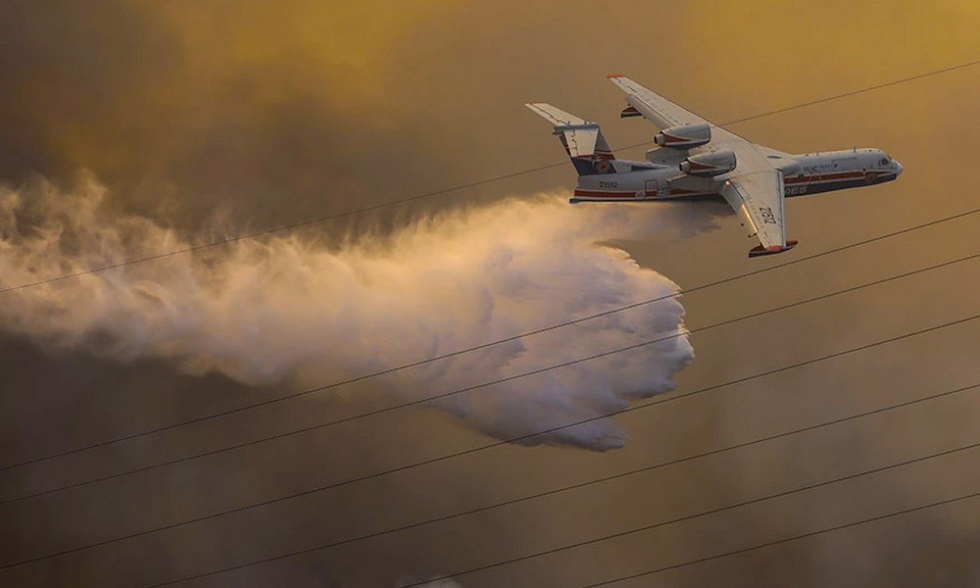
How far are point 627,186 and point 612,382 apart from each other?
800 centimetres

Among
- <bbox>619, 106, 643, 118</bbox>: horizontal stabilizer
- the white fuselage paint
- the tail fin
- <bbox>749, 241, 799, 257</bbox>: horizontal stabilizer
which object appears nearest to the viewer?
<bbox>749, 241, 799, 257</bbox>: horizontal stabilizer

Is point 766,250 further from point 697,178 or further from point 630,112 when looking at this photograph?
point 630,112

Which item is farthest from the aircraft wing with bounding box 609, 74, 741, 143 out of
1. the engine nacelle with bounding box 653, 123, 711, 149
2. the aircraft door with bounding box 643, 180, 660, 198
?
the aircraft door with bounding box 643, 180, 660, 198

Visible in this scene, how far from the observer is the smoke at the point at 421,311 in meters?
53.2

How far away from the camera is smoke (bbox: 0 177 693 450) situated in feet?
174

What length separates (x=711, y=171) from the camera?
180 ft

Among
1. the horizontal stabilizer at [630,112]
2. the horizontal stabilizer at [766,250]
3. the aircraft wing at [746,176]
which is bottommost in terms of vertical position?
the horizontal stabilizer at [766,250]

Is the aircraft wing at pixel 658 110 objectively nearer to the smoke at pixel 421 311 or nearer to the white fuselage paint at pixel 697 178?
the white fuselage paint at pixel 697 178

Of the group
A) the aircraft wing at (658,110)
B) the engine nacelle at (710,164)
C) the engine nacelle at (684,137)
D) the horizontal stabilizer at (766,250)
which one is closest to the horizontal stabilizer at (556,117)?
the engine nacelle at (684,137)

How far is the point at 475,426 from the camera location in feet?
175

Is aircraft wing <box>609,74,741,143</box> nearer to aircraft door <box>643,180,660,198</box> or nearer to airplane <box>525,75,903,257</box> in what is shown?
airplane <box>525,75,903,257</box>

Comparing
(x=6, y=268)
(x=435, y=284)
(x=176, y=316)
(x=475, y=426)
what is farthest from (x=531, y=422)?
(x=6, y=268)

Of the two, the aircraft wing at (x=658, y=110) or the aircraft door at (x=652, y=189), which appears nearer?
the aircraft door at (x=652, y=189)

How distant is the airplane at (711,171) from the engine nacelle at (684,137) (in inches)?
1.5
